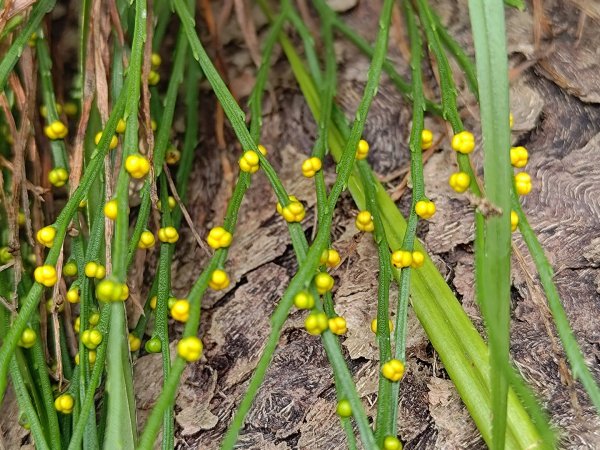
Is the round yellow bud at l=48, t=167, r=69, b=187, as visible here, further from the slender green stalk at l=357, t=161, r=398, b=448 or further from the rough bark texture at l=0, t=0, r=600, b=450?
the slender green stalk at l=357, t=161, r=398, b=448

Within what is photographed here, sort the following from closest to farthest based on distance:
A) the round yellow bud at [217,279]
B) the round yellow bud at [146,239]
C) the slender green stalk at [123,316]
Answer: the slender green stalk at [123,316]
the round yellow bud at [217,279]
the round yellow bud at [146,239]

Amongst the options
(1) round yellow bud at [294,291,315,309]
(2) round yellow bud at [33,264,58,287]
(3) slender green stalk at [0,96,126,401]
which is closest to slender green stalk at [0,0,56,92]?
(3) slender green stalk at [0,96,126,401]

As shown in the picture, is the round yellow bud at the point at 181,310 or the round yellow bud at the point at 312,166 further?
the round yellow bud at the point at 312,166

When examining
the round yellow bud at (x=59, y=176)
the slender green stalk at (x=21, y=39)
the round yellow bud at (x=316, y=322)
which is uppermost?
the slender green stalk at (x=21, y=39)

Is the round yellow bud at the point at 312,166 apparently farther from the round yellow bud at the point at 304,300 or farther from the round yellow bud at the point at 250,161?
the round yellow bud at the point at 304,300

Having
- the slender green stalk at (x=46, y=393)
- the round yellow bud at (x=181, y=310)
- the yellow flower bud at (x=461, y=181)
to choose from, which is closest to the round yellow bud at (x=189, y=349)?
the round yellow bud at (x=181, y=310)

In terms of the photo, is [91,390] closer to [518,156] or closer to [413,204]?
[413,204]

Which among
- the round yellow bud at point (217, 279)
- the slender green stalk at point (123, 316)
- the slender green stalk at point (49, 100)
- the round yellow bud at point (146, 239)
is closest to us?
the slender green stalk at point (123, 316)

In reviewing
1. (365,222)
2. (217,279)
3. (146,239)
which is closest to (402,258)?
(365,222)

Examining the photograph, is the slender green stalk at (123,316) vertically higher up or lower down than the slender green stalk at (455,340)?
higher up
